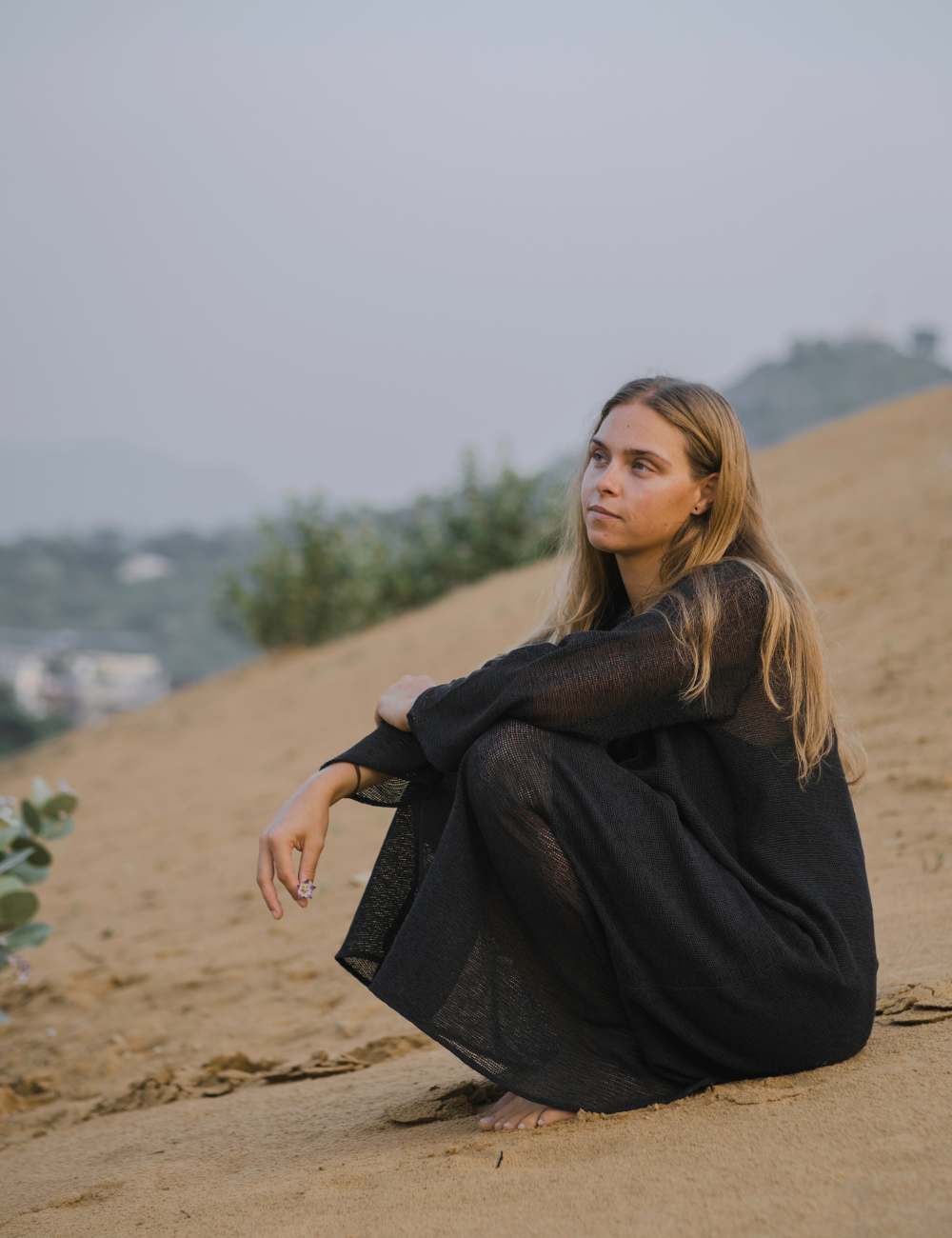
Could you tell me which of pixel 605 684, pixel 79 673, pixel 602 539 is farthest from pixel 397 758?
pixel 79 673

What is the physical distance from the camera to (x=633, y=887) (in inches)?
63.9

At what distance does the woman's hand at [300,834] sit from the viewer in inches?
73.8

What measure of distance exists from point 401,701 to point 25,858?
1747mm

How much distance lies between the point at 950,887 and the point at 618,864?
4.58 feet

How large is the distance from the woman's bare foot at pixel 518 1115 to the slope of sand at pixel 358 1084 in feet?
0.11

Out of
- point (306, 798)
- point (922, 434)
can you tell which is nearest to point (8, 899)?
point (306, 798)

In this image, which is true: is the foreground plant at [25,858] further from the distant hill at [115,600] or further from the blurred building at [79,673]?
→ the distant hill at [115,600]

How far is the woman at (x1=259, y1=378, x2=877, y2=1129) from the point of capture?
1650mm

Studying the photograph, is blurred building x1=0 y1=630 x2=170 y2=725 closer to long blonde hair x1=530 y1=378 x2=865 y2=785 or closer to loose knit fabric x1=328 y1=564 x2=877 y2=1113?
long blonde hair x1=530 y1=378 x2=865 y2=785

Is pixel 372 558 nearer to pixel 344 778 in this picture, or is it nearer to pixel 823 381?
pixel 344 778

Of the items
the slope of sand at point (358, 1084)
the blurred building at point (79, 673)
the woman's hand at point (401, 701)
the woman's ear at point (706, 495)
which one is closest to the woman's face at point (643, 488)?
the woman's ear at point (706, 495)

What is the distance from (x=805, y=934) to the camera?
1663 millimetres

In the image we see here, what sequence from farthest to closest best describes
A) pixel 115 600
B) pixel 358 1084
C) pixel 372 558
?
pixel 115 600
pixel 372 558
pixel 358 1084

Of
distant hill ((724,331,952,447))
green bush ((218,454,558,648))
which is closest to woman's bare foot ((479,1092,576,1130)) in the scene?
green bush ((218,454,558,648))
